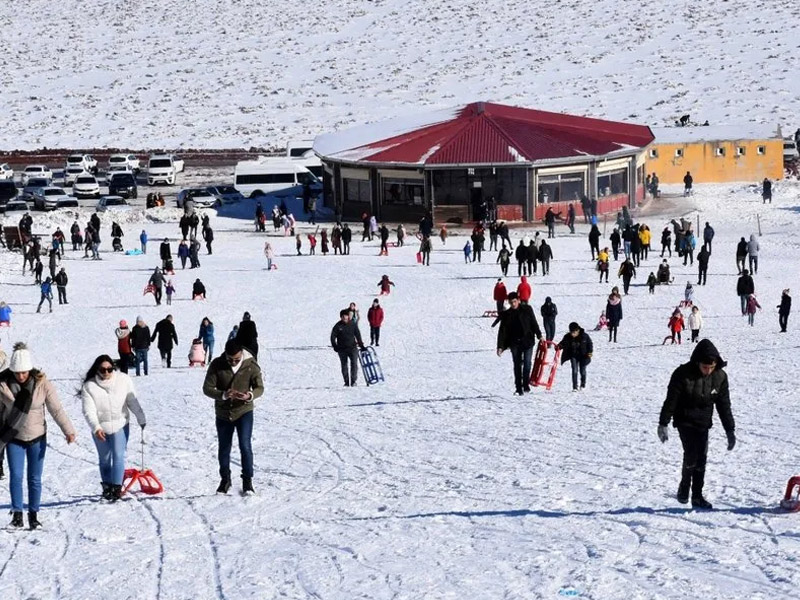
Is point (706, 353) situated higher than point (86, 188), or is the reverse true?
point (86, 188)

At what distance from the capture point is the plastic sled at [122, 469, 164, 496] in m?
12.1

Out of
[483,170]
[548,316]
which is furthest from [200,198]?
[548,316]

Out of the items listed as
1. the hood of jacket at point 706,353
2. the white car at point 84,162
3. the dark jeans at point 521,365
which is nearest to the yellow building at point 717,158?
the white car at point 84,162

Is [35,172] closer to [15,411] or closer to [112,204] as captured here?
[112,204]

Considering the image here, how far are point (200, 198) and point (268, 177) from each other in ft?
11.9

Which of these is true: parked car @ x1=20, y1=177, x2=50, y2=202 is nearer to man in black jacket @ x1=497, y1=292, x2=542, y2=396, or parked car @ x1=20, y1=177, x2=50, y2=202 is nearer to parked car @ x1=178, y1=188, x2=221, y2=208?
parked car @ x1=178, y1=188, x2=221, y2=208

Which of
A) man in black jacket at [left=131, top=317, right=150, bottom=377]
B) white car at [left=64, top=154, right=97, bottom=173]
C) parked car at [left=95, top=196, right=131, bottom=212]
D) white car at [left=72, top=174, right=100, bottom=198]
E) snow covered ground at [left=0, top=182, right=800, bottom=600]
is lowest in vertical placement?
snow covered ground at [left=0, top=182, right=800, bottom=600]

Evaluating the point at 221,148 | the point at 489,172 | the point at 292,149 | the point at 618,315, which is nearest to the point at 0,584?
the point at 618,315

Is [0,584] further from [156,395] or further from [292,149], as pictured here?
[292,149]

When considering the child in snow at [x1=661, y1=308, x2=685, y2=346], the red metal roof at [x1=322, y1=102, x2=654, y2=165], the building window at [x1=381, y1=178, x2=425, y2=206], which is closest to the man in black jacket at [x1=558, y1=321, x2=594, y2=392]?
the child in snow at [x1=661, y1=308, x2=685, y2=346]

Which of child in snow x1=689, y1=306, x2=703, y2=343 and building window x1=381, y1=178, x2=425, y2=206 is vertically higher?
building window x1=381, y1=178, x2=425, y2=206

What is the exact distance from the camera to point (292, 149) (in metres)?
68.1

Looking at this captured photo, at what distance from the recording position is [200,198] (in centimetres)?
5400

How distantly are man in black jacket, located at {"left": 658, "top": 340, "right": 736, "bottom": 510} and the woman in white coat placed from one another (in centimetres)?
395
